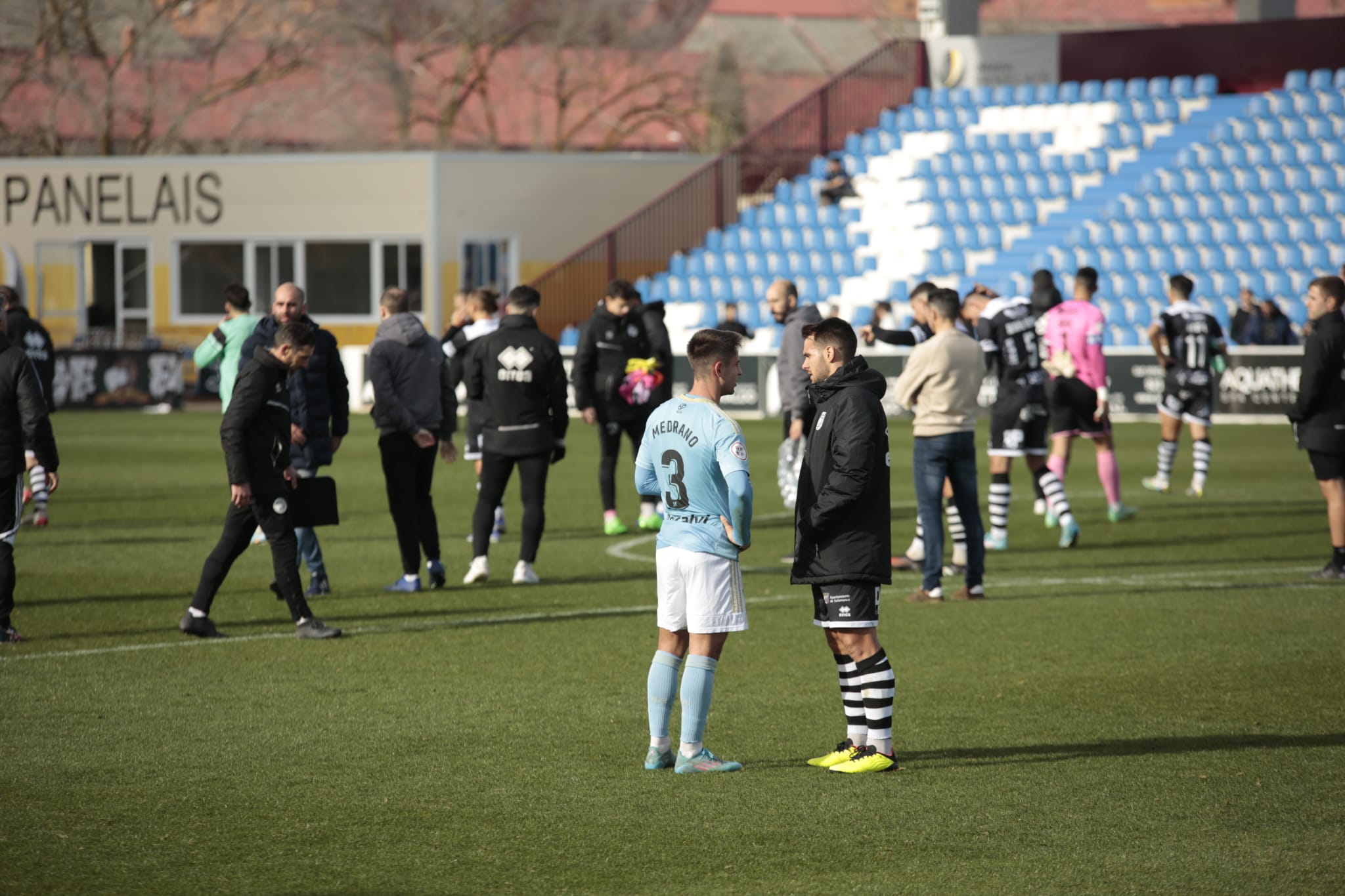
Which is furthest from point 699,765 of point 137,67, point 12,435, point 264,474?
point 137,67

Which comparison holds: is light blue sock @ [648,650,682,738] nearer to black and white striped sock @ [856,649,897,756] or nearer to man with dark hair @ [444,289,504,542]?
black and white striped sock @ [856,649,897,756]

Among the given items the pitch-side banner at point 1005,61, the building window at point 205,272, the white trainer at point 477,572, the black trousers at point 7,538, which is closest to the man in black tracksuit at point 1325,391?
the white trainer at point 477,572

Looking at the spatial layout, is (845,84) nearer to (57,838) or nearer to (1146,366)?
(1146,366)

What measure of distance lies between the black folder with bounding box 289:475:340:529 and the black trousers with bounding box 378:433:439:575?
1437 mm

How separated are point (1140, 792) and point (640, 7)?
58207mm

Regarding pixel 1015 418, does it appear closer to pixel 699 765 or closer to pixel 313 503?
pixel 313 503

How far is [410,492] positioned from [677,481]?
5.30 m

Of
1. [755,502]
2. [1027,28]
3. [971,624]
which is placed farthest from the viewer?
[1027,28]

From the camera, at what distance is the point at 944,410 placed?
10.7 meters

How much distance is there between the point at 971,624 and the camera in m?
10.4

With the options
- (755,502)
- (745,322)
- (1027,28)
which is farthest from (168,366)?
(1027,28)

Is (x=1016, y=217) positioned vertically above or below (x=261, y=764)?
above

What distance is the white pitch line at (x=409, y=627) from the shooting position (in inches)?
376

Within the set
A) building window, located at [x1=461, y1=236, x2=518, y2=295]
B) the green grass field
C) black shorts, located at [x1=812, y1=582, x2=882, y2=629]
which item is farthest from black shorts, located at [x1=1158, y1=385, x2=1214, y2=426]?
building window, located at [x1=461, y1=236, x2=518, y2=295]
